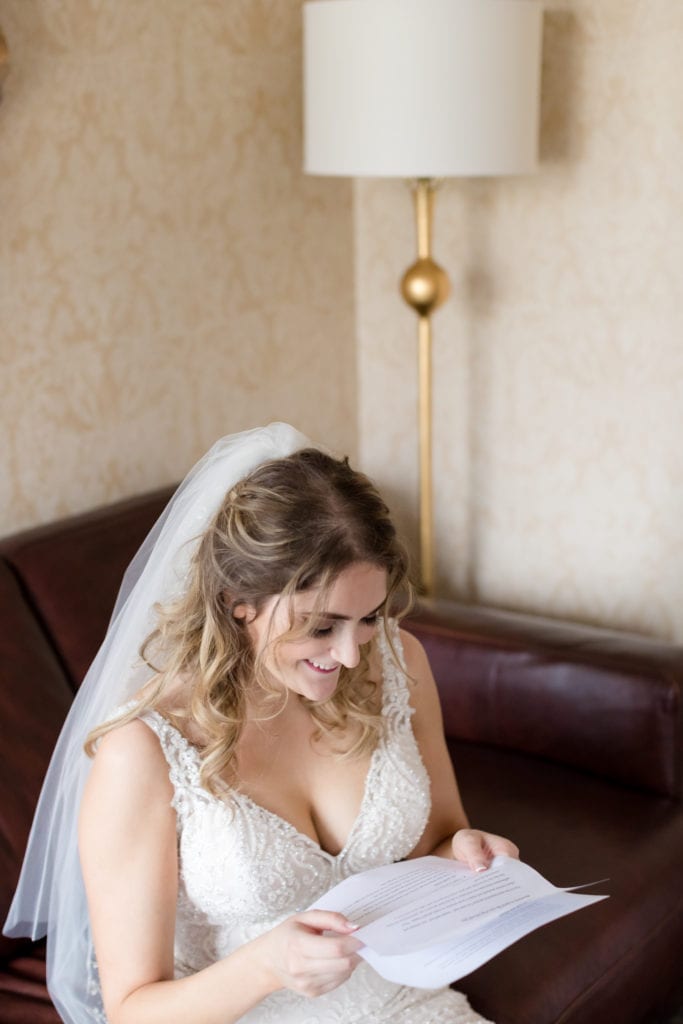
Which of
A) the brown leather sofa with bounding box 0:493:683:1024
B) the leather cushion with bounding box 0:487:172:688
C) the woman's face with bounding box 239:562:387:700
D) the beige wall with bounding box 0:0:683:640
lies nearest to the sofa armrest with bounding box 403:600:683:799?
the brown leather sofa with bounding box 0:493:683:1024

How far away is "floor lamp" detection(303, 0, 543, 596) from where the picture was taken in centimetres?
242

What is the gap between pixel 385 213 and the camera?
10.2ft

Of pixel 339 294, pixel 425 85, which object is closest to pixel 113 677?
pixel 425 85

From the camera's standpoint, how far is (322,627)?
1490 mm

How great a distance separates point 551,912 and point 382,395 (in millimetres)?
2013

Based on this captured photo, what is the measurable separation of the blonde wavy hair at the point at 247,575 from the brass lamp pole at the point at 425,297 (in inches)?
50.2

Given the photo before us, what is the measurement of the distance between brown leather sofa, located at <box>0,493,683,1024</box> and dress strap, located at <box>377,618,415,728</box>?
1.31ft

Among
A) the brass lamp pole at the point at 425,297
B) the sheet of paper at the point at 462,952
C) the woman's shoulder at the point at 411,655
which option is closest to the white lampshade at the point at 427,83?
the brass lamp pole at the point at 425,297

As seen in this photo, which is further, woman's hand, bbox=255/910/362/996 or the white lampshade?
the white lampshade

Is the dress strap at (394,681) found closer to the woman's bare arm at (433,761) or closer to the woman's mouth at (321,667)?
the woman's bare arm at (433,761)

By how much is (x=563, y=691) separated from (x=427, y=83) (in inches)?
48.1

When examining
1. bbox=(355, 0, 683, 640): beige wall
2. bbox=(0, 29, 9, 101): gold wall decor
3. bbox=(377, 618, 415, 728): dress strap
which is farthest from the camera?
bbox=(355, 0, 683, 640): beige wall

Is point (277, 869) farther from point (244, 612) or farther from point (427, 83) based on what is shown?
point (427, 83)

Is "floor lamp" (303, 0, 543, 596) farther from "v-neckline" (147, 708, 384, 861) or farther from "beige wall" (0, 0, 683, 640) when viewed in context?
"v-neckline" (147, 708, 384, 861)
